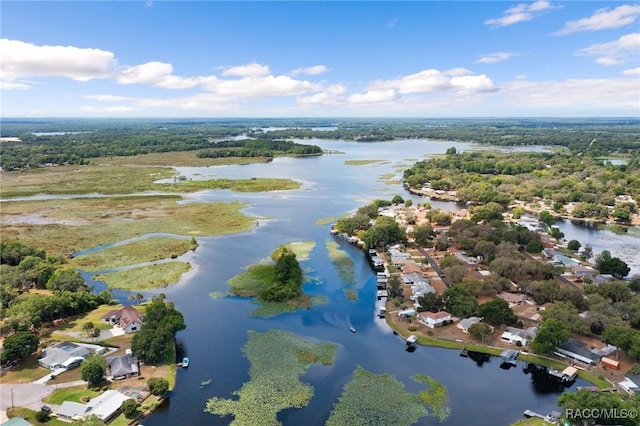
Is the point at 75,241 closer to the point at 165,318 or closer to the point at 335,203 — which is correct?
the point at 165,318

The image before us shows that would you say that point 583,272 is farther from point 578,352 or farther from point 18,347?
point 18,347

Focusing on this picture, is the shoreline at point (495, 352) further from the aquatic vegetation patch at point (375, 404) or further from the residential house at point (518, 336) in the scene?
the aquatic vegetation patch at point (375, 404)

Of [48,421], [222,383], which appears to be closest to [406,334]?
[222,383]

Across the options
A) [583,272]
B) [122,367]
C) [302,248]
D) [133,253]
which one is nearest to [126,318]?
[122,367]

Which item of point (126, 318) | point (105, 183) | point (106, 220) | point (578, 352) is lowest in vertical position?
point (578, 352)

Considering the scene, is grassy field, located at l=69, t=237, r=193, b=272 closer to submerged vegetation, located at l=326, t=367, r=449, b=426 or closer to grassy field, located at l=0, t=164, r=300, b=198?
submerged vegetation, located at l=326, t=367, r=449, b=426

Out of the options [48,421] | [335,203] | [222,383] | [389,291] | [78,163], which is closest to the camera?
[48,421]
